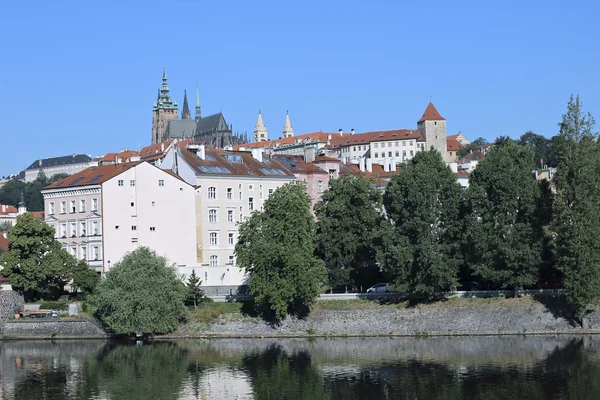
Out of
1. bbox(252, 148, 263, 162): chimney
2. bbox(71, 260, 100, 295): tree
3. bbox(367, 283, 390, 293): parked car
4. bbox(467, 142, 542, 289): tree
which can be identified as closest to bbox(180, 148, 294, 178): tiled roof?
bbox(252, 148, 263, 162): chimney

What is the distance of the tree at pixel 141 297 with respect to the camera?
70.5 metres

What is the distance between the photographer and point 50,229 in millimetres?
80375

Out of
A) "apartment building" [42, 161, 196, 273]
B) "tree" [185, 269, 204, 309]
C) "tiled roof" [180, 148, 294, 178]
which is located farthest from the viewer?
"tiled roof" [180, 148, 294, 178]

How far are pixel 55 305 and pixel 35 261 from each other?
426 cm

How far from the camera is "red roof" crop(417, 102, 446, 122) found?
18925 cm

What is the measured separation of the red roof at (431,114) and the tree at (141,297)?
122056 millimetres

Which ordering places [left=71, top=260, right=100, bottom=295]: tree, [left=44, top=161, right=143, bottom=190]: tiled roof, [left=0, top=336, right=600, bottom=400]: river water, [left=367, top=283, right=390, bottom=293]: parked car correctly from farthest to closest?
[left=44, top=161, right=143, bottom=190]: tiled roof, [left=71, top=260, right=100, bottom=295]: tree, [left=367, top=283, right=390, bottom=293]: parked car, [left=0, top=336, right=600, bottom=400]: river water

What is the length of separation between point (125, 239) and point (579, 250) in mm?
37532

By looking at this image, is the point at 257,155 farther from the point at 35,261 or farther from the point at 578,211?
the point at 578,211

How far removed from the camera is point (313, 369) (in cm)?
5641

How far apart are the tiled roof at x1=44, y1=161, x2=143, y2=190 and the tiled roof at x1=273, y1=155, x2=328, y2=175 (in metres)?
16.4

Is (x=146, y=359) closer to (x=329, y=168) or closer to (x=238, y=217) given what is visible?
(x=238, y=217)

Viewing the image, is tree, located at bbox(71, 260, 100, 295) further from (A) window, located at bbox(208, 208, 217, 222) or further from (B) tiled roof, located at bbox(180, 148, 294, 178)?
(B) tiled roof, located at bbox(180, 148, 294, 178)

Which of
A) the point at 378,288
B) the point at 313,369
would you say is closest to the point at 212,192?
the point at 378,288
